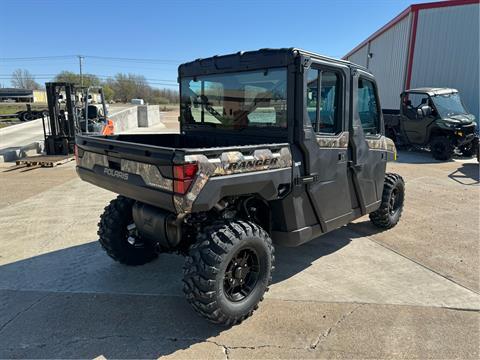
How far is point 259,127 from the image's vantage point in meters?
3.57

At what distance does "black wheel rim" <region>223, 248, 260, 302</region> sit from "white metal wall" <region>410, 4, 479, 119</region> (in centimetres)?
1498

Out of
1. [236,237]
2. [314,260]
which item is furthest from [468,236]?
[236,237]

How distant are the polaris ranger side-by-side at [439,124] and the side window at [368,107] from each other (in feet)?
26.2

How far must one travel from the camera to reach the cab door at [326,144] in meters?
3.35

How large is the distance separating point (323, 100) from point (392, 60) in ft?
60.1

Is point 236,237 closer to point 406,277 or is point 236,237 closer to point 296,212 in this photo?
point 296,212

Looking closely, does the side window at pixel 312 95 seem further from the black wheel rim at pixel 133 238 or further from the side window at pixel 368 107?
the black wheel rim at pixel 133 238

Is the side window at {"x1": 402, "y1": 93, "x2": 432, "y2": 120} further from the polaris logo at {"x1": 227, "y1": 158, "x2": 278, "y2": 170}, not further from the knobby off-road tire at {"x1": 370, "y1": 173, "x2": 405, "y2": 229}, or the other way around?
the polaris logo at {"x1": 227, "y1": 158, "x2": 278, "y2": 170}

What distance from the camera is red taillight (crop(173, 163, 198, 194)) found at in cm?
244

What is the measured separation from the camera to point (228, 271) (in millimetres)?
2953

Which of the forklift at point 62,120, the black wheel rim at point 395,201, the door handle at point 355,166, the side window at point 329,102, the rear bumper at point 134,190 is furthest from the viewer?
the forklift at point 62,120

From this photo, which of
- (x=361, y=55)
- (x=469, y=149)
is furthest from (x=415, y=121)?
(x=361, y=55)

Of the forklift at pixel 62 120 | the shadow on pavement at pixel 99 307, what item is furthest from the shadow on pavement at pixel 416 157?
the forklift at pixel 62 120

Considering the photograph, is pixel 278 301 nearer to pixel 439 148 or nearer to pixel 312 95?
pixel 312 95
